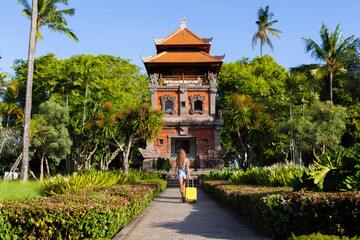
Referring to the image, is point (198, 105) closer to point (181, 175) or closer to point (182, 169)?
point (182, 169)

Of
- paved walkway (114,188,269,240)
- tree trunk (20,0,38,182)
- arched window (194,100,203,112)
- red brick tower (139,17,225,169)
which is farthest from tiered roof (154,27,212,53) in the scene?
paved walkway (114,188,269,240)

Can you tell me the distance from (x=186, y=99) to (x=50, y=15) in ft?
44.4

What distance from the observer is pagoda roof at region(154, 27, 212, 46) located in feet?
105

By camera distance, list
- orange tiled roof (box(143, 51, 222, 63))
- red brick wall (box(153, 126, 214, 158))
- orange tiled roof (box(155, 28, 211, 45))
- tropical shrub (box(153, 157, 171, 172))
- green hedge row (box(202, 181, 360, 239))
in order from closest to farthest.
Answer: green hedge row (box(202, 181, 360, 239)), tropical shrub (box(153, 157, 171, 172)), orange tiled roof (box(143, 51, 222, 63)), red brick wall (box(153, 126, 214, 158)), orange tiled roof (box(155, 28, 211, 45))

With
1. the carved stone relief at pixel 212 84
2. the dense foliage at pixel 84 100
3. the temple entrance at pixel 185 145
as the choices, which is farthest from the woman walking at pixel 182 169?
the temple entrance at pixel 185 145

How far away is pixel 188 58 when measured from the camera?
31.2 meters

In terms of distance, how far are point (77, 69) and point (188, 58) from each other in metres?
10.1

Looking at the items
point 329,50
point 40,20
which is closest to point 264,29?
point 329,50

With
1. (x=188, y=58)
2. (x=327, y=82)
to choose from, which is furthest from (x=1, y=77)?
(x=327, y=82)

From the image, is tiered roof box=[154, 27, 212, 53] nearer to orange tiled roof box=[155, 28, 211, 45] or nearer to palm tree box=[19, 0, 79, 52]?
orange tiled roof box=[155, 28, 211, 45]

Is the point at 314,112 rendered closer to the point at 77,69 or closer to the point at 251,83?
the point at 251,83

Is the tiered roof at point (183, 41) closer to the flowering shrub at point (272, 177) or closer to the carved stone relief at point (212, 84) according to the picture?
the carved stone relief at point (212, 84)

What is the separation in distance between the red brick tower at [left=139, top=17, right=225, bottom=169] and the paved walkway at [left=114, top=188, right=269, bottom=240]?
2055 centimetres

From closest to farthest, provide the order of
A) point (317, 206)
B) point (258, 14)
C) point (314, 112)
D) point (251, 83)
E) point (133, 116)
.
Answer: point (317, 206)
point (133, 116)
point (314, 112)
point (251, 83)
point (258, 14)
